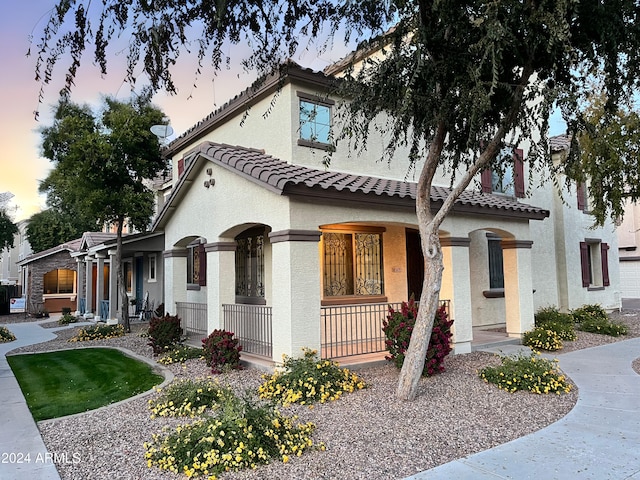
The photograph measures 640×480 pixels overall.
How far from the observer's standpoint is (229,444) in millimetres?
4484

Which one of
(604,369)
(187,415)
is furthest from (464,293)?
(187,415)

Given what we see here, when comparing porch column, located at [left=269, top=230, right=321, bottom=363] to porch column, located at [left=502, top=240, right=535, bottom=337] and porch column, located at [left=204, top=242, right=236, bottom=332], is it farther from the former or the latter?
porch column, located at [left=502, top=240, right=535, bottom=337]

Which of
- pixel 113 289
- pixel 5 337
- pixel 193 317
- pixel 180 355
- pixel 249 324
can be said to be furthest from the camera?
pixel 113 289

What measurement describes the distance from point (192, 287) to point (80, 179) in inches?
187

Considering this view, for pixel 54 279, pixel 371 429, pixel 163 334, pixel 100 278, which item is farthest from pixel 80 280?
pixel 371 429

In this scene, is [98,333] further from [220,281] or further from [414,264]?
[414,264]

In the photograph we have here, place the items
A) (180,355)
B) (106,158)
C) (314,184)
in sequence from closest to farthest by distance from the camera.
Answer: (314,184) < (180,355) < (106,158)

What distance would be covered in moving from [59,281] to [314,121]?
69.2 feet

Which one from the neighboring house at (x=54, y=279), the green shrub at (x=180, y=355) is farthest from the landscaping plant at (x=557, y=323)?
the neighboring house at (x=54, y=279)

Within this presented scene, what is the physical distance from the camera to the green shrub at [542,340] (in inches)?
404

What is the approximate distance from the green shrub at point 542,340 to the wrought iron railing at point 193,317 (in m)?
8.03

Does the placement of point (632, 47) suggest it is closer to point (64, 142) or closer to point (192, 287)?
point (192, 287)

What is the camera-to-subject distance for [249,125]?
11.5 meters

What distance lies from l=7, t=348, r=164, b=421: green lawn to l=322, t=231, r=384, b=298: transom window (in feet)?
14.3
